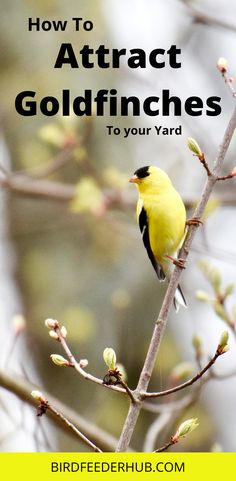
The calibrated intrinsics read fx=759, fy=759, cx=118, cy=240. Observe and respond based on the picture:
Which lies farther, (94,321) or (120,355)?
(94,321)

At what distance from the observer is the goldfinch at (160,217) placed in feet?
6.73

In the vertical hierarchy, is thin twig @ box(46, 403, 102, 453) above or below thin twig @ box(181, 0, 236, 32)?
below

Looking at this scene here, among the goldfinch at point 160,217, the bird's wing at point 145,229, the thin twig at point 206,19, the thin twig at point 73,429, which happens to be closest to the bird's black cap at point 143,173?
the goldfinch at point 160,217

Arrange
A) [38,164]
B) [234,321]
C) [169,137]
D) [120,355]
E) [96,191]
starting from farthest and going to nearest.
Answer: [169,137] < [38,164] < [120,355] < [96,191] < [234,321]

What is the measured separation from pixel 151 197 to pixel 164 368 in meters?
1.75

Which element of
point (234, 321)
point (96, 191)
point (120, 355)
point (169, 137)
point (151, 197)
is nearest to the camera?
point (234, 321)

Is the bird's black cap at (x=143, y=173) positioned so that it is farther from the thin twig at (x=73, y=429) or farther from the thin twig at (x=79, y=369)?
the thin twig at (x=73, y=429)

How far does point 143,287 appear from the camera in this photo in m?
3.97

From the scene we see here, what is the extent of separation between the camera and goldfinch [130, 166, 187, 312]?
2.05m

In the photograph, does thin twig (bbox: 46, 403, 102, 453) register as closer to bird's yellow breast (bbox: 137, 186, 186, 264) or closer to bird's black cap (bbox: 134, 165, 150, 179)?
bird's yellow breast (bbox: 137, 186, 186, 264)

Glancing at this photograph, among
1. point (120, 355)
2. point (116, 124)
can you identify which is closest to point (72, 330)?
point (120, 355)

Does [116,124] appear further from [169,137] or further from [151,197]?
[151,197]

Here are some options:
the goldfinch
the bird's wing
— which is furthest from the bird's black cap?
the bird's wing

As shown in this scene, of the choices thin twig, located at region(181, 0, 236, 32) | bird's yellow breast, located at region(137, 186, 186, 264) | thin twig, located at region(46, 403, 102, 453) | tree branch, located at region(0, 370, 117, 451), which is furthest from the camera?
thin twig, located at region(181, 0, 236, 32)
